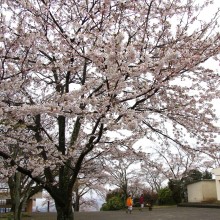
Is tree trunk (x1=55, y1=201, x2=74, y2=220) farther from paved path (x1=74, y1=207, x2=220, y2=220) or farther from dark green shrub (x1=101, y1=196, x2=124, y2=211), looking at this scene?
dark green shrub (x1=101, y1=196, x2=124, y2=211)

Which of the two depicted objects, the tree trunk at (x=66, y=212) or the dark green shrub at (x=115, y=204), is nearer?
the tree trunk at (x=66, y=212)

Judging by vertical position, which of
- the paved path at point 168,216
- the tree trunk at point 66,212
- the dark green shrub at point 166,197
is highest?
the tree trunk at point 66,212

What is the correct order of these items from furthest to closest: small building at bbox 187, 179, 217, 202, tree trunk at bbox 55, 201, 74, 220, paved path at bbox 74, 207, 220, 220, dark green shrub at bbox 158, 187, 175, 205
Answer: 1. dark green shrub at bbox 158, 187, 175, 205
2. small building at bbox 187, 179, 217, 202
3. paved path at bbox 74, 207, 220, 220
4. tree trunk at bbox 55, 201, 74, 220

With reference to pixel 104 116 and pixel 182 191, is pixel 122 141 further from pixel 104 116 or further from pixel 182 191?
pixel 182 191

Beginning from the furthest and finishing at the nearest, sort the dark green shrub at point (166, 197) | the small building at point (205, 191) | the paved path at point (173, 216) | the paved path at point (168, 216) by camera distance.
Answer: the dark green shrub at point (166, 197) < the small building at point (205, 191) < the paved path at point (168, 216) < the paved path at point (173, 216)

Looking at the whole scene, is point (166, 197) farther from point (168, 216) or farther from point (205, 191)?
point (168, 216)

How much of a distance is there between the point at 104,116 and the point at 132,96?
0.73m

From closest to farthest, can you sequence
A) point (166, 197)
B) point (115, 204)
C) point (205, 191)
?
1. point (205, 191)
2. point (166, 197)
3. point (115, 204)

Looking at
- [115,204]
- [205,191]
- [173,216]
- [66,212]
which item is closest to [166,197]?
[205,191]

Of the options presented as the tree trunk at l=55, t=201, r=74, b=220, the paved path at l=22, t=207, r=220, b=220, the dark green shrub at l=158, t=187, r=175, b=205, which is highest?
the tree trunk at l=55, t=201, r=74, b=220

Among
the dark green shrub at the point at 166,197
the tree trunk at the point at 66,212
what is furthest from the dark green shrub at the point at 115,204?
the tree trunk at the point at 66,212

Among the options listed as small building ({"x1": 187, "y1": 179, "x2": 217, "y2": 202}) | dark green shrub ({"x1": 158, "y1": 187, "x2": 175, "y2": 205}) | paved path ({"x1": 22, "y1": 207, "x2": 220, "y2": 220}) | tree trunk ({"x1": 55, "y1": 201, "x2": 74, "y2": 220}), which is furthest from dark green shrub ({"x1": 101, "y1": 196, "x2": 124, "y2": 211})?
tree trunk ({"x1": 55, "y1": 201, "x2": 74, "y2": 220})

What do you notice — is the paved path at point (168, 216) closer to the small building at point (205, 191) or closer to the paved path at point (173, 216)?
the paved path at point (173, 216)

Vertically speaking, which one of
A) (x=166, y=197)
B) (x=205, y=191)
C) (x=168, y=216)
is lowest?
(x=168, y=216)
